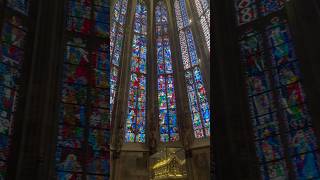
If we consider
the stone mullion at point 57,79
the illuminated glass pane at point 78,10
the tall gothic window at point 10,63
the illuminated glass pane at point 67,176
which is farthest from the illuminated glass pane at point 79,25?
the illuminated glass pane at point 67,176

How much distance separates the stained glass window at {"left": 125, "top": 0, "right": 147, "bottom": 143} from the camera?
14.2 meters

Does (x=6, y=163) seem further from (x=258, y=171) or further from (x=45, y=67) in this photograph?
(x=258, y=171)

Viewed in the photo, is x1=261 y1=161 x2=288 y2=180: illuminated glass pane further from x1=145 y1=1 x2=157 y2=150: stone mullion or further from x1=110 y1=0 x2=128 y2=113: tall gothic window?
x1=110 y1=0 x2=128 y2=113: tall gothic window

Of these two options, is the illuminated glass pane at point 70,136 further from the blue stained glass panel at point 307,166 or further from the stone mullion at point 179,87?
the stone mullion at point 179,87

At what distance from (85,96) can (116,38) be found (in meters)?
7.47

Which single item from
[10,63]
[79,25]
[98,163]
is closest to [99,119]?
[98,163]

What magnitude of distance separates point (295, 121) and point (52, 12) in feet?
17.0

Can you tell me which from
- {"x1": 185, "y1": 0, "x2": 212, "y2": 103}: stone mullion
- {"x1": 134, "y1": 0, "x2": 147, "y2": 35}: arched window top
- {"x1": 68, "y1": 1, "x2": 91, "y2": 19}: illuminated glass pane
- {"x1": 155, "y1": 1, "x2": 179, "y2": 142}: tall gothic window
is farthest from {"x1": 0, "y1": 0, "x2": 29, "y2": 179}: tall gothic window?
{"x1": 134, "y1": 0, "x2": 147, "y2": 35}: arched window top

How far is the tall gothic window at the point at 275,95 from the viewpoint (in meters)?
6.85

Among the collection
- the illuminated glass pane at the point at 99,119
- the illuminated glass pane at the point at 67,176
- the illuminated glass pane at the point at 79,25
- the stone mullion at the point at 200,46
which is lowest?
the illuminated glass pane at the point at 67,176

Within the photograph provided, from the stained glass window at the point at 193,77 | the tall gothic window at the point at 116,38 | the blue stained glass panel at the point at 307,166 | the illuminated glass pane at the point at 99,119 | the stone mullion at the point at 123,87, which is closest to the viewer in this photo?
the blue stained glass panel at the point at 307,166

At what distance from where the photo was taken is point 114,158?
525 inches

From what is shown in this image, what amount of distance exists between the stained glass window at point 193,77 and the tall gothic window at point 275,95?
6027mm

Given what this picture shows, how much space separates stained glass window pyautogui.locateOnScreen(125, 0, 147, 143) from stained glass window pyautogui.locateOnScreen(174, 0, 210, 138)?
1493mm
